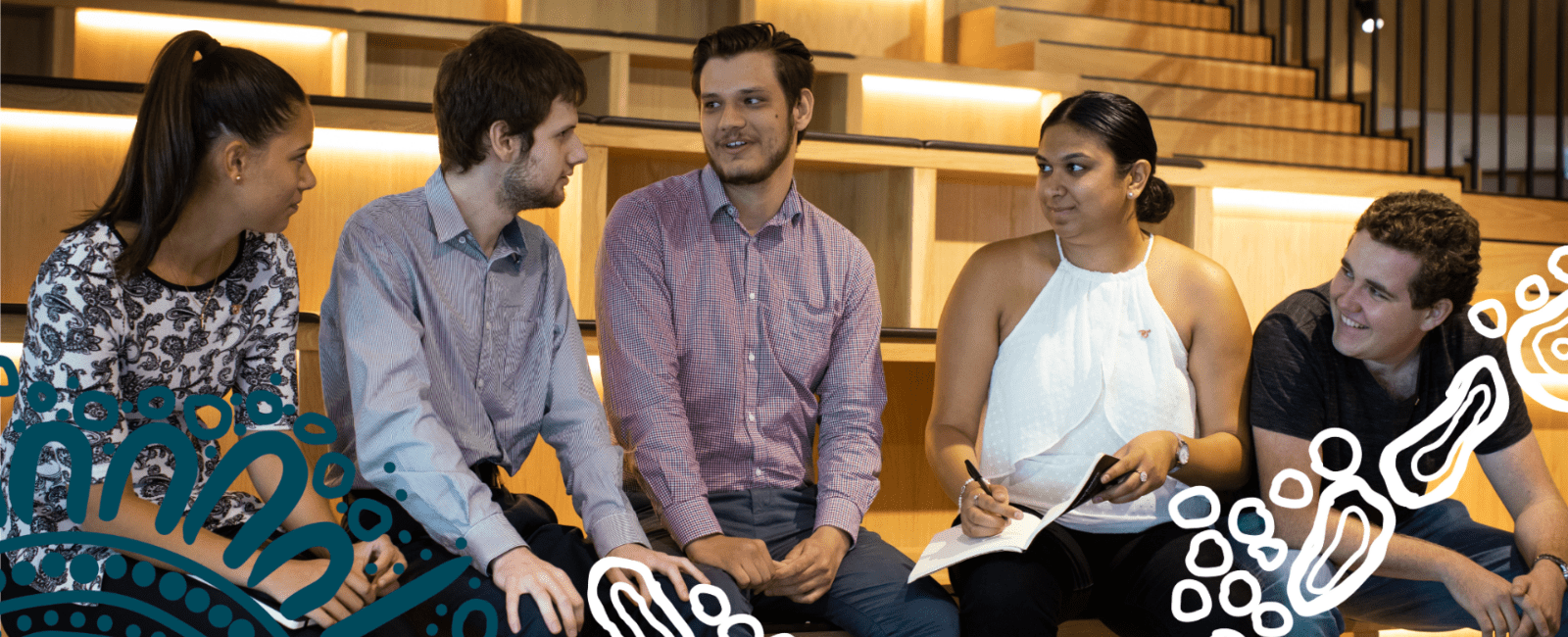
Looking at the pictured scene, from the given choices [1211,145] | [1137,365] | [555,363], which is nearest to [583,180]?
[555,363]

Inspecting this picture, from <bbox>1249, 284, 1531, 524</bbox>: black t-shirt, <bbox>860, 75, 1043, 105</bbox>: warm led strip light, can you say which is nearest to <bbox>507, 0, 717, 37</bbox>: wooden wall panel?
<bbox>860, 75, 1043, 105</bbox>: warm led strip light

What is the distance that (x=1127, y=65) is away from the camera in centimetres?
429

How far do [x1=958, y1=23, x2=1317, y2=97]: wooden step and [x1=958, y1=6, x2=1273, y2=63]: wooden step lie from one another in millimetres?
38

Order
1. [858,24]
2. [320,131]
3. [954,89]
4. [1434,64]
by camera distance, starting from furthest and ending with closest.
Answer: [1434,64], [858,24], [954,89], [320,131]

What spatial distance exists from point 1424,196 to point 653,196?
1154mm

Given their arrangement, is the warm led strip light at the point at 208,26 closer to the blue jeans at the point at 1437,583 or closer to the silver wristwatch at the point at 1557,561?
the blue jeans at the point at 1437,583

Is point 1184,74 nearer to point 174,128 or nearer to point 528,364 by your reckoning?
point 528,364

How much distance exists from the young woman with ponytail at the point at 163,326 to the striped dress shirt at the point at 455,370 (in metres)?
0.10

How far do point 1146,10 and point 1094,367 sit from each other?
10.7 ft

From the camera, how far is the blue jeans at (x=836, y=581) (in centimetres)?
167

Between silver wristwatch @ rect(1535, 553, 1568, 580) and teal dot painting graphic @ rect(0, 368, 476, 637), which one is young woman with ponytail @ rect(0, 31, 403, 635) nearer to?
teal dot painting graphic @ rect(0, 368, 476, 637)

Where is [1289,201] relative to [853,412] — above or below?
above

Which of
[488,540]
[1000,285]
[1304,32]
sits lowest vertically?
[488,540]
